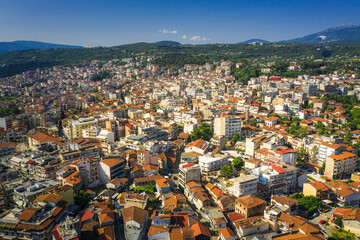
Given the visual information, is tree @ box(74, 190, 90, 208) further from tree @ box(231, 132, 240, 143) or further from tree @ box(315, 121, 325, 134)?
tree @ box(315, 121, 325, 134)

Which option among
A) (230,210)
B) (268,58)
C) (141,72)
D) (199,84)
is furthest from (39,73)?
(230,210)

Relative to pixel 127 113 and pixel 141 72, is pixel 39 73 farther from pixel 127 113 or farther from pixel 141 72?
pixel 127 113

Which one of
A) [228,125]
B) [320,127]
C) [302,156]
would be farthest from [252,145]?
[320,127]

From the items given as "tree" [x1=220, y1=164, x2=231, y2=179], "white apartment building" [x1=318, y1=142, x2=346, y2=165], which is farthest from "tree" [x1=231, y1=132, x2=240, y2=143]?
"white apartment building" [x1=318, y1=142, x2=346, y2=165]

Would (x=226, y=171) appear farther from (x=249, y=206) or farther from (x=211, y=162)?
(x=249, y=206)

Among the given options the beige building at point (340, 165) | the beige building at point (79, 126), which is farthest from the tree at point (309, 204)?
the beige building at point (79, 126)
